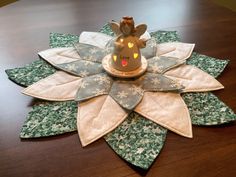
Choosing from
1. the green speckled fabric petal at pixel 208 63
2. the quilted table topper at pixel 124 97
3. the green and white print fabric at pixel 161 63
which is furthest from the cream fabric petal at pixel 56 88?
the green speckled fabric petal at pixel 208 63

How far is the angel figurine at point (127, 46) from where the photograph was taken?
74 centimetres

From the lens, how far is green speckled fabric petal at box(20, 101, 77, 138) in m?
0.62

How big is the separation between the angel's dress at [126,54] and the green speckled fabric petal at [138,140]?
170mm

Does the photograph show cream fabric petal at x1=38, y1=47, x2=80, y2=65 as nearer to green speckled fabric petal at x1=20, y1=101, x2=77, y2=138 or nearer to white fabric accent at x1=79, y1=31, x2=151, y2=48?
white fabric accent at x1=79, y1=31, x2=151, y2=48

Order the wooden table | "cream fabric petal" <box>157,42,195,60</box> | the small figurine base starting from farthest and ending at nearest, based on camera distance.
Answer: "cream fabric petal" <box>157,42,195,60</box> < the small figurine base < the wooden table

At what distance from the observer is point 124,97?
0.70 m

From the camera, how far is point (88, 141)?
1.98ft

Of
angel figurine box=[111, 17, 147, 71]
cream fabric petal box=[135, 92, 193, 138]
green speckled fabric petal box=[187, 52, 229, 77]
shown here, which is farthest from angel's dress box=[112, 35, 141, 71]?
green speckled fabric petal box=[187, 52, 229, 77]

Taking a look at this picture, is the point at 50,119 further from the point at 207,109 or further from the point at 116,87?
the point at 207,109

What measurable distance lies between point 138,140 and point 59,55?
42 cm

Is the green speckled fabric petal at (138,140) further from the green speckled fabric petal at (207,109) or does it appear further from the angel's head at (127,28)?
the angel's head at (127,28)

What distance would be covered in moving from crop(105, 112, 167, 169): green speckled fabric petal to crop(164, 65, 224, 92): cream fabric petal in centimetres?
18

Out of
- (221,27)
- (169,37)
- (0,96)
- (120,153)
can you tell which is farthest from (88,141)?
(221,27)

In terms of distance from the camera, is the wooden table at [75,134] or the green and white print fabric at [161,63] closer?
the wooden table at [75,134]
